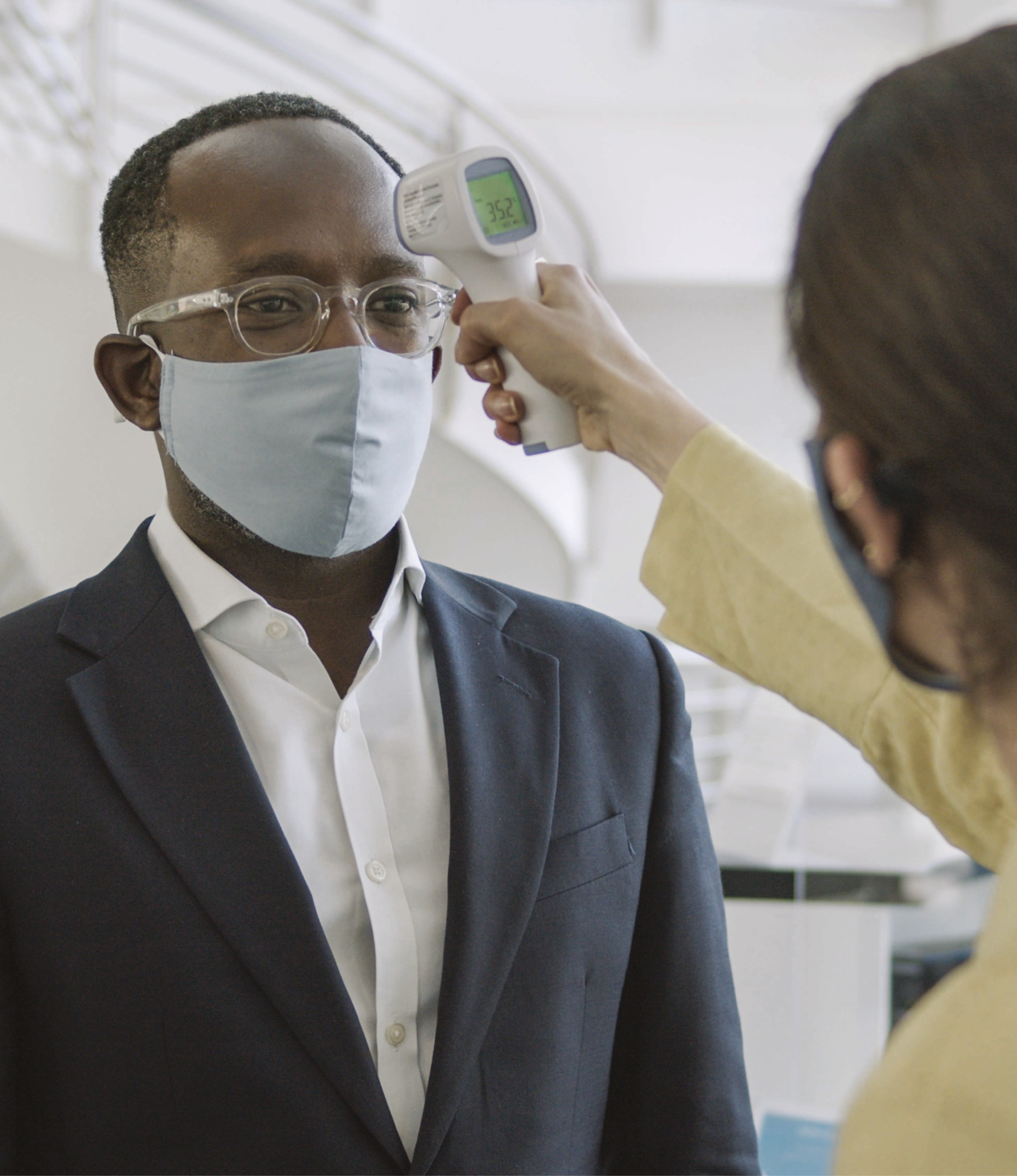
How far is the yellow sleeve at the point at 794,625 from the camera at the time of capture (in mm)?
981

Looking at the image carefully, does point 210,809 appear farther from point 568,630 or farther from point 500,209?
point 500,209

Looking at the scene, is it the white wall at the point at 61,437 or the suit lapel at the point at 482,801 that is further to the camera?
the white wall at the point at 61,437

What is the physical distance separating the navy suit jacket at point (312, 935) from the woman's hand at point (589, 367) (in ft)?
0.98

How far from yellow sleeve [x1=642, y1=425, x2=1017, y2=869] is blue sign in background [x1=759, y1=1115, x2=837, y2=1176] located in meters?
1.09

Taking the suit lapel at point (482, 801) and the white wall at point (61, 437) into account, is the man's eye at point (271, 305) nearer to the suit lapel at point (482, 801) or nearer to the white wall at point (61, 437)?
the suit lapel at point (482, 801)

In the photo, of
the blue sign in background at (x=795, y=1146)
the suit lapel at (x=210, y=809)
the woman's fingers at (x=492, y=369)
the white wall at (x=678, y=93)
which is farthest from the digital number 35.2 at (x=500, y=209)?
the white wall at (x=678, y=93)

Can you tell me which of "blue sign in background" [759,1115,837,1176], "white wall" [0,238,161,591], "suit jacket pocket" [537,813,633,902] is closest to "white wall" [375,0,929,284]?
"white wall" [0,238,161,591]

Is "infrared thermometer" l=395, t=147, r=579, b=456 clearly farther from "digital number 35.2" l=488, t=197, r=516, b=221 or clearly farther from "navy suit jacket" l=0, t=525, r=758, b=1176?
"navy suit jacket" l=0, t=525, r=758, b=1176

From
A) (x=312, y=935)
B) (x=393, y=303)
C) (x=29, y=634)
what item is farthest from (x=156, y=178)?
(x=312, y=935)

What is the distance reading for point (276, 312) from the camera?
121cm

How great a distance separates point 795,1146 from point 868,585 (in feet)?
4.98

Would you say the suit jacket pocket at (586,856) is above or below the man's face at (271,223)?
below

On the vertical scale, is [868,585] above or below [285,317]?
below

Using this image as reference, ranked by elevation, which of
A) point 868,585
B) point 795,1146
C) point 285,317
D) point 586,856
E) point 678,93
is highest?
point 678,93
